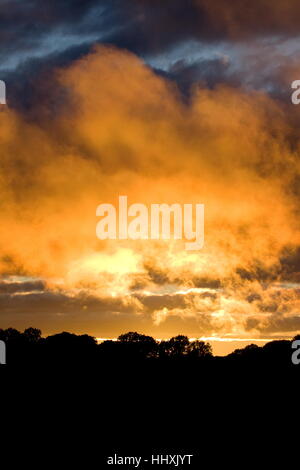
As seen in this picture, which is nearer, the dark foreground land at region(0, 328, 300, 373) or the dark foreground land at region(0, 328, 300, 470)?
the dark foreground land at region(0, 328, 300, 470)

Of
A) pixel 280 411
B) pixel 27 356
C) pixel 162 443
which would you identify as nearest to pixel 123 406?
pixel 162 443

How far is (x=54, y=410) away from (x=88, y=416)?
532 centimetres

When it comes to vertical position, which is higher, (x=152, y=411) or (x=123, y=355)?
(x=123, y=355)

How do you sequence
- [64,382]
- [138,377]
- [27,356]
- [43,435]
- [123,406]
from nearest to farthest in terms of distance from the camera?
[43,435] → [123,406] → [64,382] → [138,377] → [27,356]

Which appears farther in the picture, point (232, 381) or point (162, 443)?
point (232, 381)

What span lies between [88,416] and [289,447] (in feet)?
92.5

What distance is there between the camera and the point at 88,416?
309ft

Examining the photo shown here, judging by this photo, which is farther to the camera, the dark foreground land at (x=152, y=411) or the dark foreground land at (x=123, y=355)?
the dark foreground land at (x=123, y=355)

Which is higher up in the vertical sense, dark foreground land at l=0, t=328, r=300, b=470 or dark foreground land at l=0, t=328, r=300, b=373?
dark foreground land at l=0, t=328, r=300, b=373

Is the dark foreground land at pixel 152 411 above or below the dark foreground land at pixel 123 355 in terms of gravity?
below

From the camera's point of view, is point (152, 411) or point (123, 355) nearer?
point (152, 411)
